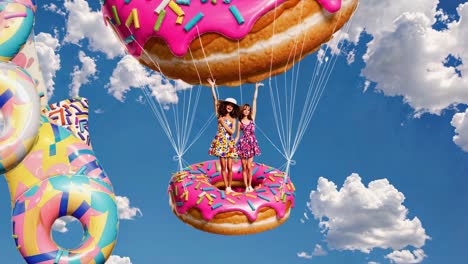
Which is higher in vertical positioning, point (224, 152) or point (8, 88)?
point (224, 152)

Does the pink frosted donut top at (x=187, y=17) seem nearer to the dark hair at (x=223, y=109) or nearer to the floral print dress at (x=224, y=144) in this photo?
the dark hair at (x=223, y=109)

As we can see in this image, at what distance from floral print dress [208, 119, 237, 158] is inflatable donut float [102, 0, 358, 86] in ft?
2.40

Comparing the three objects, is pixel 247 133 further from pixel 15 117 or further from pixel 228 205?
pixel 15 117

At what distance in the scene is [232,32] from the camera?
6047 mm

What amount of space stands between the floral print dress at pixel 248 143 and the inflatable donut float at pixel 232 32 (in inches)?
29.4

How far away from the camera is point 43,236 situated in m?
5.98

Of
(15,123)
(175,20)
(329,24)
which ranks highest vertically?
(329,24)

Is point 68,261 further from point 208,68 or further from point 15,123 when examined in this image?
point 208,68

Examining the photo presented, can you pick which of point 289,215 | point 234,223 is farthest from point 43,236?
point 289,215

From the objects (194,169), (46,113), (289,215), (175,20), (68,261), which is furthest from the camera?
(194,169)

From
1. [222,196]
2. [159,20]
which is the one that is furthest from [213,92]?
[222,196]

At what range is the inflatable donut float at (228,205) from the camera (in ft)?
23.3

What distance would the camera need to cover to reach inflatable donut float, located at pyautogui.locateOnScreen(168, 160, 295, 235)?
7.11 m

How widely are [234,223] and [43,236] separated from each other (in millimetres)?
2330
